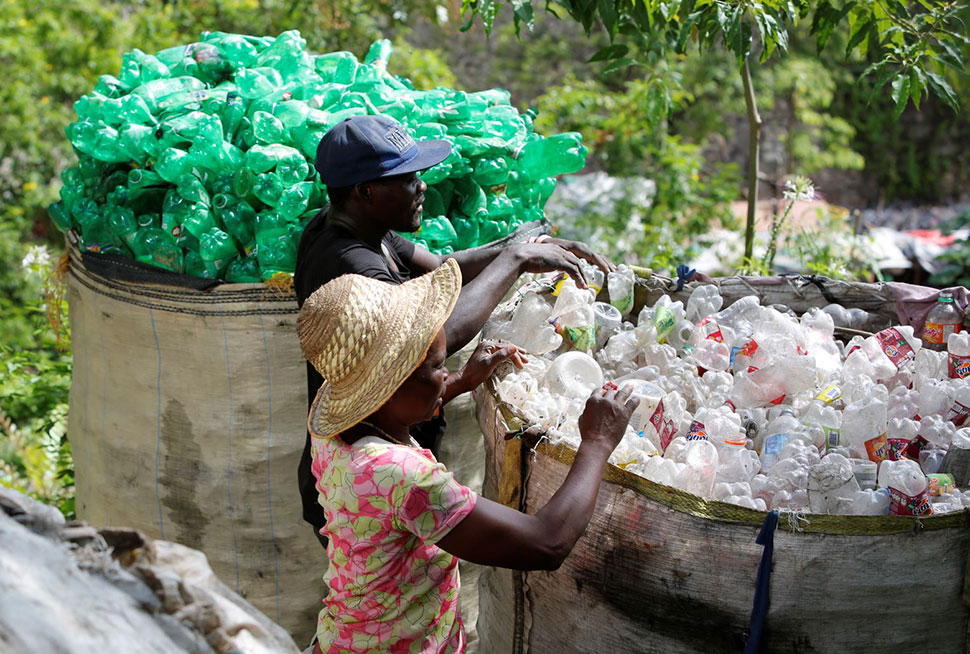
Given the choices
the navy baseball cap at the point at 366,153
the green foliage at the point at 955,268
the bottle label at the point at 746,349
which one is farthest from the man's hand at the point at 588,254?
the green foliage at the point at 955,268

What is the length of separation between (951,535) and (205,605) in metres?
1.30

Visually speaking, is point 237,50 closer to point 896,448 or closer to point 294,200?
point 294,200

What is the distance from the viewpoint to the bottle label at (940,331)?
2484mm

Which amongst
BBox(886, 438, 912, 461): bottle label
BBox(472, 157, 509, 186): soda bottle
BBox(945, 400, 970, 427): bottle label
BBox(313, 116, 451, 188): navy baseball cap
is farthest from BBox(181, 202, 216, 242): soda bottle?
BBox(945, 400, 970, 427): bottle label

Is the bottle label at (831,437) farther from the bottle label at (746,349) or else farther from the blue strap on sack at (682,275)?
the blue strap on sack at (682,275)

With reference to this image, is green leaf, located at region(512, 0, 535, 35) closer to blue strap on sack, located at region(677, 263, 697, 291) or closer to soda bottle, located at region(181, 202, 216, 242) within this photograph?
blue strap on sack, located at region(677, 263, 697, 291)

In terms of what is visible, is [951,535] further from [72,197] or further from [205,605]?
[72,197]

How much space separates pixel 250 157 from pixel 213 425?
2.56 ft

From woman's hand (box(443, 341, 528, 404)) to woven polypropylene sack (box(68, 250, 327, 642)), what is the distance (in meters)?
0.60

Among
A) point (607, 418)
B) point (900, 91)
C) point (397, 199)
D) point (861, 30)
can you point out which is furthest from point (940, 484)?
point (861, 30)

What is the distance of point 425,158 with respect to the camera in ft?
7.51

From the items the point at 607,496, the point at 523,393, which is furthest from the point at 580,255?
the point at 607,496

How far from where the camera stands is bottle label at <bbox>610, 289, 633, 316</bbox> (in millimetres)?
2662

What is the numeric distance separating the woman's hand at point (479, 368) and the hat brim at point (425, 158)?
1.55 feet
